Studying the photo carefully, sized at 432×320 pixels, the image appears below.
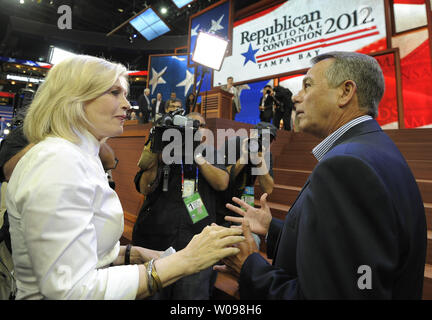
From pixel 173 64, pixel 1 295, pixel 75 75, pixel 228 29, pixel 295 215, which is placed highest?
pixel 173 64

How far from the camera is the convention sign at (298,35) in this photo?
459cm

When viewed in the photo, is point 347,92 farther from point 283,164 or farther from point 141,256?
point 283,164

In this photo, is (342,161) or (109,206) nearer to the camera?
(342,161)

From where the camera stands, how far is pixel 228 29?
21.6 feet

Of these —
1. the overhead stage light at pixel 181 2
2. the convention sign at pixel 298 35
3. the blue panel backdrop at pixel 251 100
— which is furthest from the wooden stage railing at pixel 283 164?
the overhead stage light at pixel 181 2

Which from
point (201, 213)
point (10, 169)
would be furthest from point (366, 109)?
point (10, 169)

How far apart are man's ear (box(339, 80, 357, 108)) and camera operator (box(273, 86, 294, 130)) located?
485 cm

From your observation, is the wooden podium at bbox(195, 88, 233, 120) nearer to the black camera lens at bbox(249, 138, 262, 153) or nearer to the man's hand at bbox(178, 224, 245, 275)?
the black camera lens at bbox(249, 138, 262, 153)

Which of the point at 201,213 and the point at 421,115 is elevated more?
the point at 421,115

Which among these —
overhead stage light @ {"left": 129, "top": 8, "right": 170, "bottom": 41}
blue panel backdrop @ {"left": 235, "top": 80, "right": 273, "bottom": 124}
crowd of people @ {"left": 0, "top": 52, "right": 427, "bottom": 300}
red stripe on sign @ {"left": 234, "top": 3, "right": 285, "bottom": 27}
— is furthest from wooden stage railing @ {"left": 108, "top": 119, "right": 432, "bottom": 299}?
overhead stage light @ {"left": 129, "top": 8, "right": 170, "bottom": 41}

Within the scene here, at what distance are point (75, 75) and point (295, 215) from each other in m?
0.94

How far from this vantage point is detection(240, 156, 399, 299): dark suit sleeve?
541mm

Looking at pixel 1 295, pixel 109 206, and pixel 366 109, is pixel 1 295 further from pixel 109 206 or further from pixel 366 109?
pixel 366 109

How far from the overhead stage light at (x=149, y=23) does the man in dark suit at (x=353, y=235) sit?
9.49m
